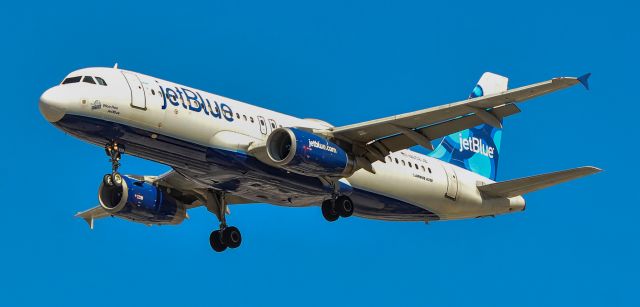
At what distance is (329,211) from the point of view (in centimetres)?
4812

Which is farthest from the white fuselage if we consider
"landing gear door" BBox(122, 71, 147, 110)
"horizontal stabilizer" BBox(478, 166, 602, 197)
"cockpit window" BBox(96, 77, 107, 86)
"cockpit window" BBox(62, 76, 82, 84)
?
"horizontal stabilizer" BBox(478, 166, 602, 197)

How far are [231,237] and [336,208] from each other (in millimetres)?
4898

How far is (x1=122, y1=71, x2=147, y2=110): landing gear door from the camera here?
1709 inches

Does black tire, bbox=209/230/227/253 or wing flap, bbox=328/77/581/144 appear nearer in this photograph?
wing flap, bbox=328/77/581/144

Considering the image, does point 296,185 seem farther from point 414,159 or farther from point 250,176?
point 414,159

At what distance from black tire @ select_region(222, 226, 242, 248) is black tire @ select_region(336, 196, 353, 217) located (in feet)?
15.8

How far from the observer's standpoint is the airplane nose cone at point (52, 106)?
42.3 meters

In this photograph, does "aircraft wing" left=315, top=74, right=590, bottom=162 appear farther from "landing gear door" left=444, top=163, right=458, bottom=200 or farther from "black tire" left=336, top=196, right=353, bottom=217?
"landing gear door" left=444, top=163, right=458, bottom=200

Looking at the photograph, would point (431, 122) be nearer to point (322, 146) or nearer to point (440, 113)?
point (440, 113)

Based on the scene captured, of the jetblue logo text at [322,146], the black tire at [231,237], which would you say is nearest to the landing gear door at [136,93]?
the jetblue logo text at [322,146]

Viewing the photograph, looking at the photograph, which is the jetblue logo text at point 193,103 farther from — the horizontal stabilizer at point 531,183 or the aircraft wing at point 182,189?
the horizontal stabilizer at point 531,183

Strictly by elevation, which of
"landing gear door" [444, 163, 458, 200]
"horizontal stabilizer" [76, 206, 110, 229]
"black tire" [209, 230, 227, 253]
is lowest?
"black tire" [209, 230, 227, 253]

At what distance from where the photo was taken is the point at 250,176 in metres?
46.6

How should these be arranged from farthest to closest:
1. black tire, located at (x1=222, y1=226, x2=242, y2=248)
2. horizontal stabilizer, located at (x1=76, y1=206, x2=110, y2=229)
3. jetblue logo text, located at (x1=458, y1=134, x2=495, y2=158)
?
jetblue logo text, located at (x1=458, y1=134, x2=495, y2=158) < horizontal stabilizer, located at (x1=76, y1=206, x2=110, y2=229) < black tire, located at (x1=222, y1=226, x2=242, y2=248)
